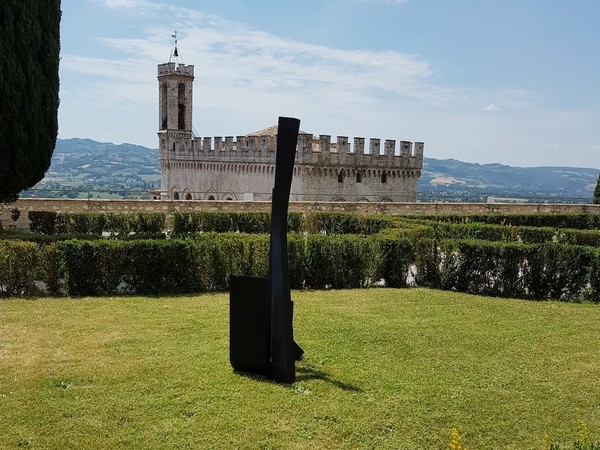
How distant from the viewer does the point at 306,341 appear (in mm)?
8711

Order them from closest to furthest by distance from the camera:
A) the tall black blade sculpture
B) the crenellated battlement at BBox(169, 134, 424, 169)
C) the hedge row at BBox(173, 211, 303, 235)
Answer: the tall black blade sculpture
the hedge row at BBox(173, 211, 303, 235)
the crenellated battlement at BBox(169, 134, 424, 169)

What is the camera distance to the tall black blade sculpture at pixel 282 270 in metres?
7.07

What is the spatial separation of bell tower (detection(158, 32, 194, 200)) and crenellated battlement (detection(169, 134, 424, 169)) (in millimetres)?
4609

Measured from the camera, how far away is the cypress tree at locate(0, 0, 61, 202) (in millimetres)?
14602

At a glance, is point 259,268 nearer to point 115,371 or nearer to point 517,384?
point 115,371

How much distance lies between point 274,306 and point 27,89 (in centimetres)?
1130

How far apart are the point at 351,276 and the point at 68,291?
580cm

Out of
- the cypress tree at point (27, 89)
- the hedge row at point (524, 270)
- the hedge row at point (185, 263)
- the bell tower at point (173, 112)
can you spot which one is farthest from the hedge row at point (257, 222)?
the bell tower at point (173, 112)

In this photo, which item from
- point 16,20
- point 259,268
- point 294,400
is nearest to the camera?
point 294,400

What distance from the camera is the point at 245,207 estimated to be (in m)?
24.5

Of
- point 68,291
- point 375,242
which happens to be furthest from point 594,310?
point 68,291

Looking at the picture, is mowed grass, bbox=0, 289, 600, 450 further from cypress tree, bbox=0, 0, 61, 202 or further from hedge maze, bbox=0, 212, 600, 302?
cypress tree, bbox=0, 0, 61, 202

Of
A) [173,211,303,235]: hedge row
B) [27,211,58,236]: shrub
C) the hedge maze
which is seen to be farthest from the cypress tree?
[173,211,303,235]: hedge row

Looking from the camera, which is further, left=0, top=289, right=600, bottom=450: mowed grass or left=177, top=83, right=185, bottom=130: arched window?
left=177, top=83, right=185, bottom=130: arched window
